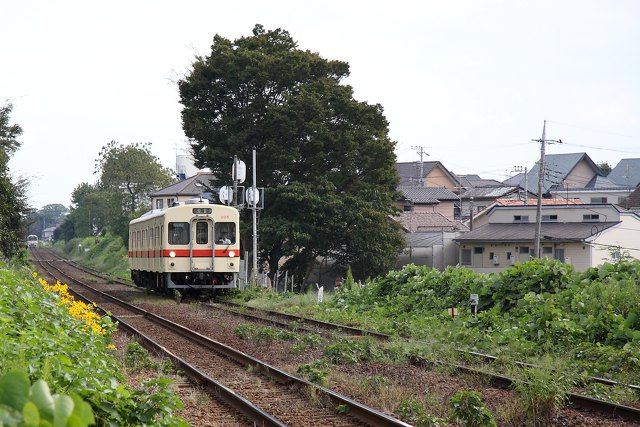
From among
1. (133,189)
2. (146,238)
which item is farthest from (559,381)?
(133,189)

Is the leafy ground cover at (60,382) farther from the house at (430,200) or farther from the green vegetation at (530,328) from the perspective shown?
the house at (430,200)

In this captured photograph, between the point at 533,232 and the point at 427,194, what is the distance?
1798cm

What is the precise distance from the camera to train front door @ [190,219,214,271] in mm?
22375

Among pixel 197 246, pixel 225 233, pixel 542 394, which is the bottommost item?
pixel 542 394

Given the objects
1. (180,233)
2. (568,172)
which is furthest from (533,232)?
(568,172)

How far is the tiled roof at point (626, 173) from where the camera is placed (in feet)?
255

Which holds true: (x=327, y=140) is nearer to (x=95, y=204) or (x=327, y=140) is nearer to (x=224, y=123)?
(x=224, y=123)

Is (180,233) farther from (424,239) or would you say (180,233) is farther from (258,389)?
(424,239)

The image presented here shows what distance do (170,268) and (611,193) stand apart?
180 ft

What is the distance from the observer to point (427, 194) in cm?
6031

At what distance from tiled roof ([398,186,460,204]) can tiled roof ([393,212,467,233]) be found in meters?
3.09

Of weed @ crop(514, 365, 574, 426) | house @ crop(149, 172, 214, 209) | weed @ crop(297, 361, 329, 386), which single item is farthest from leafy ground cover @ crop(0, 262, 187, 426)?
house @ crop(149, 172, 214, 209)

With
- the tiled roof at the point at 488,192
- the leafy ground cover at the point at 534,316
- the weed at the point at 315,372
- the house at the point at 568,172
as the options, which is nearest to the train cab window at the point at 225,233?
the leafy ground cover at the point at 534,316

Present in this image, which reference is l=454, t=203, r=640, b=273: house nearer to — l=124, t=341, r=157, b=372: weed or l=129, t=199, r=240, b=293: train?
l=129, t=199, r=240, b=293: train
